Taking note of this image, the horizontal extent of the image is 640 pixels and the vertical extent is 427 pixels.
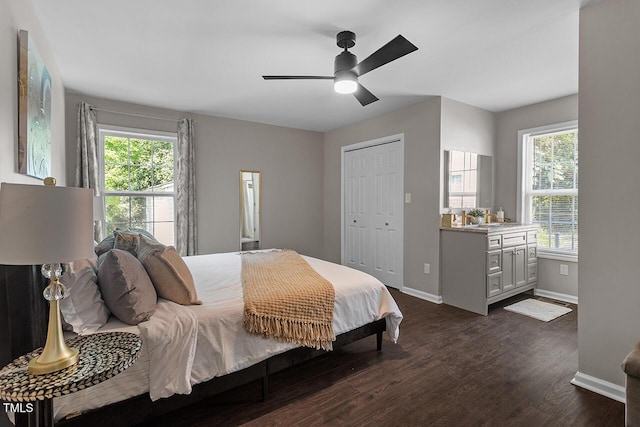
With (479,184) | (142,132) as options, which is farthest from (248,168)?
(479,184)

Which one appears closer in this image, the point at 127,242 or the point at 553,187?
the point at 127,242

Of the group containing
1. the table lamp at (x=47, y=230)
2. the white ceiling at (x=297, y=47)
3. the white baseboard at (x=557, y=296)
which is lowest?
the white baseboard at (x=557, y=296)

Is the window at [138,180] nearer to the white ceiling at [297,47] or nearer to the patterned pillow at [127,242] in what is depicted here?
the white ceiling at [297,47]

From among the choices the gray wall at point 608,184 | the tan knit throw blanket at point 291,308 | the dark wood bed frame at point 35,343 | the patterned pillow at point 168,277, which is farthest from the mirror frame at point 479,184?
the dark wood bed frame at point 35,343

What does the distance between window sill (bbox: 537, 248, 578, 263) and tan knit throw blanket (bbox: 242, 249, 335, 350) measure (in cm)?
334

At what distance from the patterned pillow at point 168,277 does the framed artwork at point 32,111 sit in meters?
0.85

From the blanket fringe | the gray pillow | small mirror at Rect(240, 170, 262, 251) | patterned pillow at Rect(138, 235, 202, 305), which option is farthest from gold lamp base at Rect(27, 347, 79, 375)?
small mirror at Rect(240, 170, 262, 251)

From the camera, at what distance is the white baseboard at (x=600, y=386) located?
1.97 meters

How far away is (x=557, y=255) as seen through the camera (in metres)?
3.97

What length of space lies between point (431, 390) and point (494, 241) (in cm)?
208

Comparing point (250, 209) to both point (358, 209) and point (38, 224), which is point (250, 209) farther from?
point (38, 224)

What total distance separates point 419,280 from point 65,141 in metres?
4.61

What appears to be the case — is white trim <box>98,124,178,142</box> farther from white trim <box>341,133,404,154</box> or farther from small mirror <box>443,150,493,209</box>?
small mirror <box>443,150,493,209</box>

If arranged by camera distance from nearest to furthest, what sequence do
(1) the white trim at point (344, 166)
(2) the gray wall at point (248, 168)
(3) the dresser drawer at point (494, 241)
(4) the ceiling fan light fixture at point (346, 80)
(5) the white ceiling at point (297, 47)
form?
(5) the white ceiling at point (297, 47), (4) the ceiling fan light fixture at point (346, 80), (3) the dresser drawer at point (494, 241), (2) the gray wall at point (248, 168), (1) the white trim at point (344, 166)
